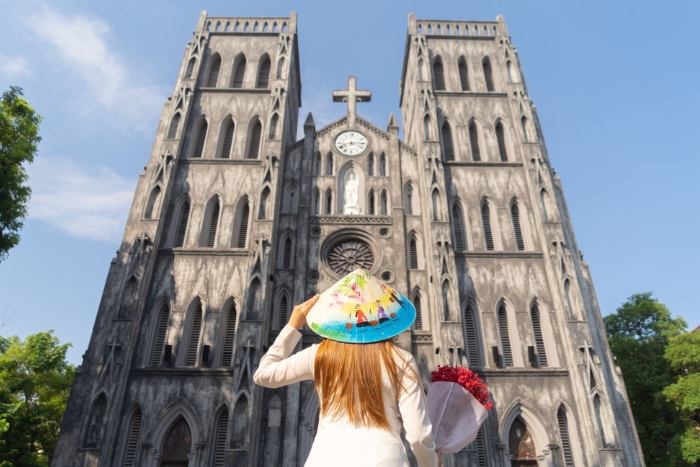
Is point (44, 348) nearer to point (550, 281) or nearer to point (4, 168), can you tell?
point (4, 168)

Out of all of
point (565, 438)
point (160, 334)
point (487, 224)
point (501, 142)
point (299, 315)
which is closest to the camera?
point (299, 315)

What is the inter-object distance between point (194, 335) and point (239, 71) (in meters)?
15.0

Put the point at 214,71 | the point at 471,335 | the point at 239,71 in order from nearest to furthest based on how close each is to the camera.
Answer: the point at 471,335 → the point at 214,71 → the point at 239,71

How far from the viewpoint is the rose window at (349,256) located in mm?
20859

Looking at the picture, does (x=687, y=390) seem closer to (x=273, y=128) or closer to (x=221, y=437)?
(x=221, y=437)

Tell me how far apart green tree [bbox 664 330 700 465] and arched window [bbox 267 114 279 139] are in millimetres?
20391

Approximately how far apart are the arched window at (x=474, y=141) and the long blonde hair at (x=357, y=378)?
2178 cm

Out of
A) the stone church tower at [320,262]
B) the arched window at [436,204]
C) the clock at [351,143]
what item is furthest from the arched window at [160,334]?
the arched window at [436,204]

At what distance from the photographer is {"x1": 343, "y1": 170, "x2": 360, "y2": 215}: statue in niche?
22.4 metres

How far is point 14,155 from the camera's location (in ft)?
44.5

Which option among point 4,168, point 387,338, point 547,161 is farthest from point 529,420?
point 4,168

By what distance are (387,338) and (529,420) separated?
53.1 feet

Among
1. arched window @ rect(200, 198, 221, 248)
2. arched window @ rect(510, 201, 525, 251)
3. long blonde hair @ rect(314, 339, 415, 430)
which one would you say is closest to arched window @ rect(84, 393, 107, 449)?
arched window @ rect(200, 198, 221, 248)

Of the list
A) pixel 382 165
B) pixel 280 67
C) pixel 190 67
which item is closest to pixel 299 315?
pixel 382 165
